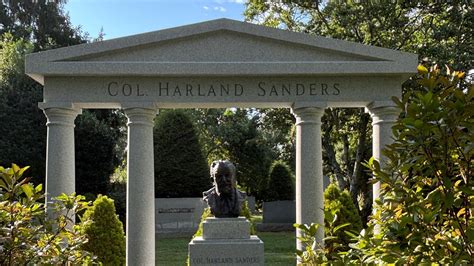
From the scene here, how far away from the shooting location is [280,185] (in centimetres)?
4209

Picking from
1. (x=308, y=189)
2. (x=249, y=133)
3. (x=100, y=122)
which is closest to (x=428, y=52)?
(x=308, y=189)

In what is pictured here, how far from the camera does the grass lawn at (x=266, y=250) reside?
2069 cm

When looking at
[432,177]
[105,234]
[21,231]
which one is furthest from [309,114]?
[432,177]

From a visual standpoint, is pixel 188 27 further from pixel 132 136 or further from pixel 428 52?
pixel 428 52

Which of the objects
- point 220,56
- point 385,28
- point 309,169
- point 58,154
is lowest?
point 309,169

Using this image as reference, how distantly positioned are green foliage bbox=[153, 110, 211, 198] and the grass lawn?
461cm

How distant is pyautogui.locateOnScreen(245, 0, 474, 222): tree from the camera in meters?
24.7

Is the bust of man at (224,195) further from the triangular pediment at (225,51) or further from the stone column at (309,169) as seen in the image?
the triangular pediment at (225,51)

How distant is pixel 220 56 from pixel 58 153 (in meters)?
5.08

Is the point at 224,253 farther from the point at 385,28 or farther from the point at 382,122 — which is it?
the point at 385,28

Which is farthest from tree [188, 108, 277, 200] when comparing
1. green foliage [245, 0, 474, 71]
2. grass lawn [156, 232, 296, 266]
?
green foliage [245, 0, 474, 71]

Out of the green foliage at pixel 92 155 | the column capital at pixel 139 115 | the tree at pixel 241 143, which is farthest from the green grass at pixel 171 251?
the tree at pixel 241 143

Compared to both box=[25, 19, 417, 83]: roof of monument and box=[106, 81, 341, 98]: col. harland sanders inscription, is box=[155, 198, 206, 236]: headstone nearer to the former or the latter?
box=[106, 81, 341, 98]: col. harland sanders inscription

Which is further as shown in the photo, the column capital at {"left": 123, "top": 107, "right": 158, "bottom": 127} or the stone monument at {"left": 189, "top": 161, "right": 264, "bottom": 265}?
the column capital at {"left": 123, "top": 107, "right": 158, "bottom": 127}
